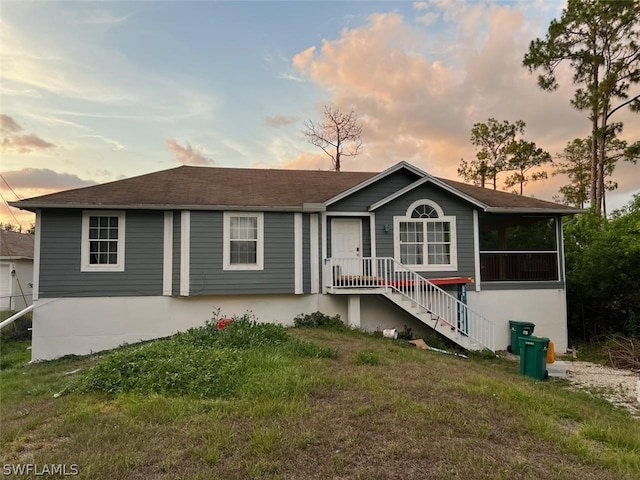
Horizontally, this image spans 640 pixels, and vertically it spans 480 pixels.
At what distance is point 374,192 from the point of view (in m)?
11.8

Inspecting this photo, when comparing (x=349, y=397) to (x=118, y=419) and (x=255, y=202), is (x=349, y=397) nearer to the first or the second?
(x=118, y=419)

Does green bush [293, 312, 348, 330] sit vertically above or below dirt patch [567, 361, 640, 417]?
above

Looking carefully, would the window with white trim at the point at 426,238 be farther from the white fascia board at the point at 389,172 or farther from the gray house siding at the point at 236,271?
the gray house siding at the point at 236,271

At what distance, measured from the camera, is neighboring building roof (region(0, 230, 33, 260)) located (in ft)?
63.6

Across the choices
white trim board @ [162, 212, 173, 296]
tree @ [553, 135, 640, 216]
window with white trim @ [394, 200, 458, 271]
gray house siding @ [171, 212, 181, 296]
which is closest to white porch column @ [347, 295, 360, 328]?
window with white trim @ [394, 200, 458, 271]

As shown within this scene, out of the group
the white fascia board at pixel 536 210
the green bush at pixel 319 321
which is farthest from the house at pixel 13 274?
the white fascia board at pixel 536 210

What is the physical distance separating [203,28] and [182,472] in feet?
37.1

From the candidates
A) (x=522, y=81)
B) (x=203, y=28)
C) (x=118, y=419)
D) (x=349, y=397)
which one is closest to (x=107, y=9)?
(x=203, y=28)

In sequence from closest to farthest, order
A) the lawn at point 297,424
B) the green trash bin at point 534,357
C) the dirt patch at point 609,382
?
1. the lawn at point 297,424
2. the dirt patch at point 609,382
3. the green trash bin at point 534,357

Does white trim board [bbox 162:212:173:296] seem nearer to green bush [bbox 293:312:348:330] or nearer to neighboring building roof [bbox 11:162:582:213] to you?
neighboring building roof [bbox 11:162:582:213]

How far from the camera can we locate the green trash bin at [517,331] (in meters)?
11.1

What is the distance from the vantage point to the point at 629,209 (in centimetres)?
1264

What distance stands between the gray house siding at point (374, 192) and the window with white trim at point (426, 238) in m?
0.79

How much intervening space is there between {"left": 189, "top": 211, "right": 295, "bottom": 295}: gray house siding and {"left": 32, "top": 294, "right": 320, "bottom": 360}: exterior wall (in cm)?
37
